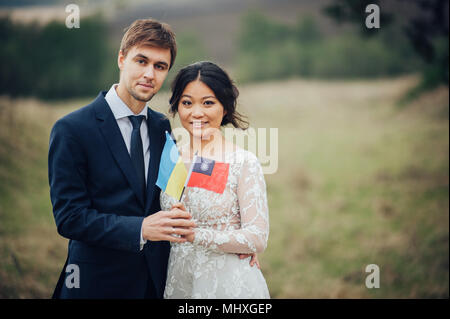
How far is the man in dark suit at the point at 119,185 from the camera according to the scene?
185 centimetres

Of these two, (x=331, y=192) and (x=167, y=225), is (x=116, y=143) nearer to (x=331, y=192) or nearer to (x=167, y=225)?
(x=167, y=225)

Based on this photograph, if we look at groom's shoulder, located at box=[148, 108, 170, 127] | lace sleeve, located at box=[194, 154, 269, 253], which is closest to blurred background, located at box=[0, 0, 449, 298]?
groom's shoulder, located at box=[148, 108, 170, 127]

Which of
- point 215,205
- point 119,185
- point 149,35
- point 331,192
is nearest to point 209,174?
point 215,205

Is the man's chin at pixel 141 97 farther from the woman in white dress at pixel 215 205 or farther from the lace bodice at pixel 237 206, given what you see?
the lace bodice at pixel 237 206

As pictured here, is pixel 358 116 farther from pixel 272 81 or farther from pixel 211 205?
pixel 211 205

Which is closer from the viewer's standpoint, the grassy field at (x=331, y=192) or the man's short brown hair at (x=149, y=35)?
the man's short brown hair at (x=149, y=35)

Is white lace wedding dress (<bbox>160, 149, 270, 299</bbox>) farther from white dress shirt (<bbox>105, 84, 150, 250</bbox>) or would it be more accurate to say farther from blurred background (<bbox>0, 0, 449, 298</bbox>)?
blurred background (<bbox>0, 0, 449, 298</bbox>)

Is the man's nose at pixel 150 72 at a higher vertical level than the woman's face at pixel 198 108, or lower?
higher

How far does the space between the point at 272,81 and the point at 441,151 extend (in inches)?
179

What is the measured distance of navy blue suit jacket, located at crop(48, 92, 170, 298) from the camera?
6.10 feet

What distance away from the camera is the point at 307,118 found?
8.99 metres

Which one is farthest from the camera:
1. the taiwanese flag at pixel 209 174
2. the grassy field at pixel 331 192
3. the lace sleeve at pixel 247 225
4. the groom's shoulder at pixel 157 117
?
the grassy field at pixel 331 192

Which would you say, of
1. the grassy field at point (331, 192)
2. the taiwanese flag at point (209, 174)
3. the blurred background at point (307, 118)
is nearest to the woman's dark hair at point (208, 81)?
the taiwanese flag at point (209, 174)

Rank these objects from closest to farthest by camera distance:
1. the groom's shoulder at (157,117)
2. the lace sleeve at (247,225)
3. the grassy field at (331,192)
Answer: the lace sleeve at (247,225), the groom's shoulder at (157,117), the grassy field at (331,192)
